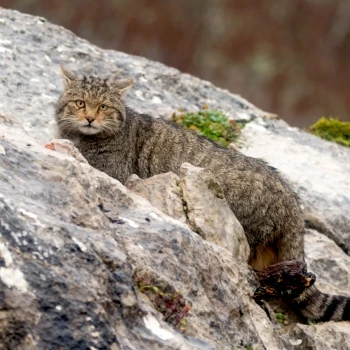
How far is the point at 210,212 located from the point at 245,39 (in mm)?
23382

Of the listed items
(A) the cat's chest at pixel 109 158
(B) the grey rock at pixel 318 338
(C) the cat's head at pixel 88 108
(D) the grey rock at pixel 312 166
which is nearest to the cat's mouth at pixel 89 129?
(C) the cat's head at pixel 88 108

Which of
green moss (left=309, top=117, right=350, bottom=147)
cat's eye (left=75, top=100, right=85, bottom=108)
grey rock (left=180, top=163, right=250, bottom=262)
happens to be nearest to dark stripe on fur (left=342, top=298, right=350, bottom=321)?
grey rock (left=180, top=163, right=250, bottom=262)

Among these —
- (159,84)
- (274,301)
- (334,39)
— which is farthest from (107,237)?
(334,39)

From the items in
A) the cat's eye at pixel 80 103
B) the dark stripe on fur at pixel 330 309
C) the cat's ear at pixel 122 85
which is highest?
the cat's ear at pixel 122 85

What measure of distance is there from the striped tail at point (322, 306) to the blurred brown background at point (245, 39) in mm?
17556

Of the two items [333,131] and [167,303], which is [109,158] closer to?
[167,303]

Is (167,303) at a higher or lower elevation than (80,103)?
higher

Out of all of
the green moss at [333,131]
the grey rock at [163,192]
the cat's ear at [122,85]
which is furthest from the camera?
the green moss at [333,131]

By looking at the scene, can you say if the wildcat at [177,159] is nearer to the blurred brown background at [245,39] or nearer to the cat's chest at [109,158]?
the cat's chest at [109,158]

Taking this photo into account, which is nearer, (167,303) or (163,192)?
(167,303)

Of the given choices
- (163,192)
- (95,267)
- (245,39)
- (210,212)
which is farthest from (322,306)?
(245,39)

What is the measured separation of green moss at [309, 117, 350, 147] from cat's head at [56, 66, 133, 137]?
186 inches

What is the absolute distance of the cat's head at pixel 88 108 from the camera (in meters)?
9.06

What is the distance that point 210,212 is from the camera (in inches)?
301
